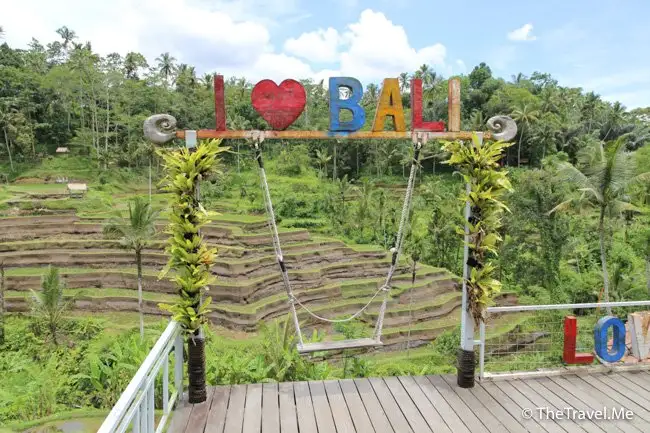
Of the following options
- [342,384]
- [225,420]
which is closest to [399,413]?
[342,384]

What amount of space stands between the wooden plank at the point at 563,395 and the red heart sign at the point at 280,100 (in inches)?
118

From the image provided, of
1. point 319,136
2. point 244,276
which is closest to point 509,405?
point 319,136

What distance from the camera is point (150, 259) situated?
17703 mm

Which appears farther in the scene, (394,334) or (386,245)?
(386,245)

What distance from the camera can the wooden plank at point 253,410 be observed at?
3.31m

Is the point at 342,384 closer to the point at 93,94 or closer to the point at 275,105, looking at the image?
the point at 275,105

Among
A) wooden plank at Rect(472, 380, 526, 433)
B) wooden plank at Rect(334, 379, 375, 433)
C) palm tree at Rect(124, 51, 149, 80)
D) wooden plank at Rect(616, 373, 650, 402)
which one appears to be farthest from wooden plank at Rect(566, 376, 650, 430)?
palm tree at Rect(124, 51, 149, 80)

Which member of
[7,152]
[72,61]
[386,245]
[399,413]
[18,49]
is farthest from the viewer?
[18,49]

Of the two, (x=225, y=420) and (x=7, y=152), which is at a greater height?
(x=7, y=152)

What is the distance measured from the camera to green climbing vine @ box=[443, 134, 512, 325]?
400cm

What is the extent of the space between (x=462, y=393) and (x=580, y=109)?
136 ft

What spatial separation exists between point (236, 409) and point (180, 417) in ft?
1.32

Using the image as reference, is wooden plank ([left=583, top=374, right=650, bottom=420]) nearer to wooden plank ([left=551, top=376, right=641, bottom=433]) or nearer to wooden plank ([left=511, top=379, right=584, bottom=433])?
wooden plank ([left=551, top=376, right=641, bottom=433])

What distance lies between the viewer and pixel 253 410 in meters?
3.56
